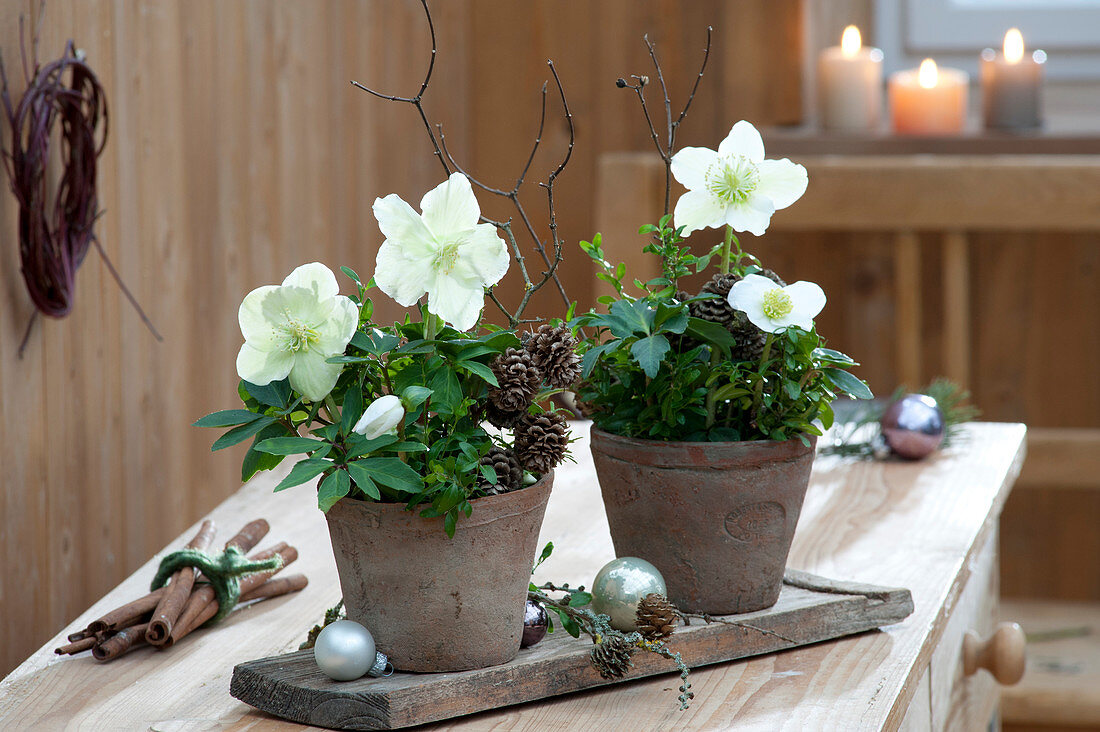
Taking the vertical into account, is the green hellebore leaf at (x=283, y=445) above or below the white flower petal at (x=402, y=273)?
below

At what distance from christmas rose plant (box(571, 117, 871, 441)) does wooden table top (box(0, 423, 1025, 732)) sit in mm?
157

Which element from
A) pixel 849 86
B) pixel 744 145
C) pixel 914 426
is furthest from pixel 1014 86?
pixel 744 145

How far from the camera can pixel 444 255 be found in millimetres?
667

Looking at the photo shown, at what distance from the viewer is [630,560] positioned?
77 cm

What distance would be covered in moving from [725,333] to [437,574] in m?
0.23

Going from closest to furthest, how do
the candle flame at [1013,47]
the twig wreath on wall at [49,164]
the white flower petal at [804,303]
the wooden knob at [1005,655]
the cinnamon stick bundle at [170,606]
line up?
the white flower petal at [804,303]
the cinnamon stick bundle at [170,606]
the wooden knob at [1005,655]
the twig wreath on wall at [49,164]
the candle flame at [1013,47]

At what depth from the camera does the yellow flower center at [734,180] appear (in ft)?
2.52

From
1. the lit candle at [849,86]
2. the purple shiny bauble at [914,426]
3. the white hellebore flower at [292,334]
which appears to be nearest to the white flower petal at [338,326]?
the white hellebore flower at [292,334]

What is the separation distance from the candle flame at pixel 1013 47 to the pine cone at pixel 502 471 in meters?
1.66

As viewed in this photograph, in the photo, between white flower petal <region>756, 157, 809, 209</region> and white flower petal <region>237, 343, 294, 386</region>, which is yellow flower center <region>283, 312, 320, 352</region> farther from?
white flower petal <region>756, 157, 809, 209</region>

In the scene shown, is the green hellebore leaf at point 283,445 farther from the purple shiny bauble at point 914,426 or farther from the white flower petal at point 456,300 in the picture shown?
the purple shiny bauble at point 914,426

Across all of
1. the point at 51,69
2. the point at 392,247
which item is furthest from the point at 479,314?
the point at 51,69

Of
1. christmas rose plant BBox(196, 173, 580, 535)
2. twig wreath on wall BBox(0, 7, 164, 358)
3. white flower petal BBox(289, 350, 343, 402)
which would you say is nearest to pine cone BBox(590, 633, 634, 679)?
christmas rose plant BBox(196, 173, 580, 535)

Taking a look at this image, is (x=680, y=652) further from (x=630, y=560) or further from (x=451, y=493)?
(x=451, y=493)
